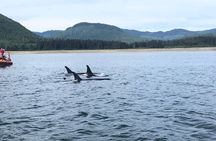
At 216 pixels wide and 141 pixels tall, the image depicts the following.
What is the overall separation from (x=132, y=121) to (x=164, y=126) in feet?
7.95

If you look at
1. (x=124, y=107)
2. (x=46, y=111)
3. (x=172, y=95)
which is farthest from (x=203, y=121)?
(x=172, y=95)

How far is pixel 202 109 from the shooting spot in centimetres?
2894

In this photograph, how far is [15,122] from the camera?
25.5m

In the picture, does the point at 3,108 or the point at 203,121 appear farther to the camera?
the point at 3,108

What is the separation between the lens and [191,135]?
21.3 m

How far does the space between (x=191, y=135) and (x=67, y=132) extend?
6246 millimetres

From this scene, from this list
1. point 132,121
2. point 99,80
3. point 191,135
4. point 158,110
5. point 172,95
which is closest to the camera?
point 191,135

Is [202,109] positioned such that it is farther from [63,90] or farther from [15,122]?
[63,90]

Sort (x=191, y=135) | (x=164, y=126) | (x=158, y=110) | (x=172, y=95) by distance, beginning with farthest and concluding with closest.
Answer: (x=172, y=95) < (x=158, y=110) < (x=164, y=126) < (x=191, y=135)

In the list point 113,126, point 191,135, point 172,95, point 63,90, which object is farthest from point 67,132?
point 63,90

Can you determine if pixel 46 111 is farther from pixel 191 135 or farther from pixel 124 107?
pixel 191 135

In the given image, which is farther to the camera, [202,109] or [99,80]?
[99,80]

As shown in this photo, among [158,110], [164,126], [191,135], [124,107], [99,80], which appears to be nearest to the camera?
[191,135]

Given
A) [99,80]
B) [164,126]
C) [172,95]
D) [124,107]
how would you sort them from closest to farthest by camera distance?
[164,126] < [124,107] < [172,95] < [99,80]
